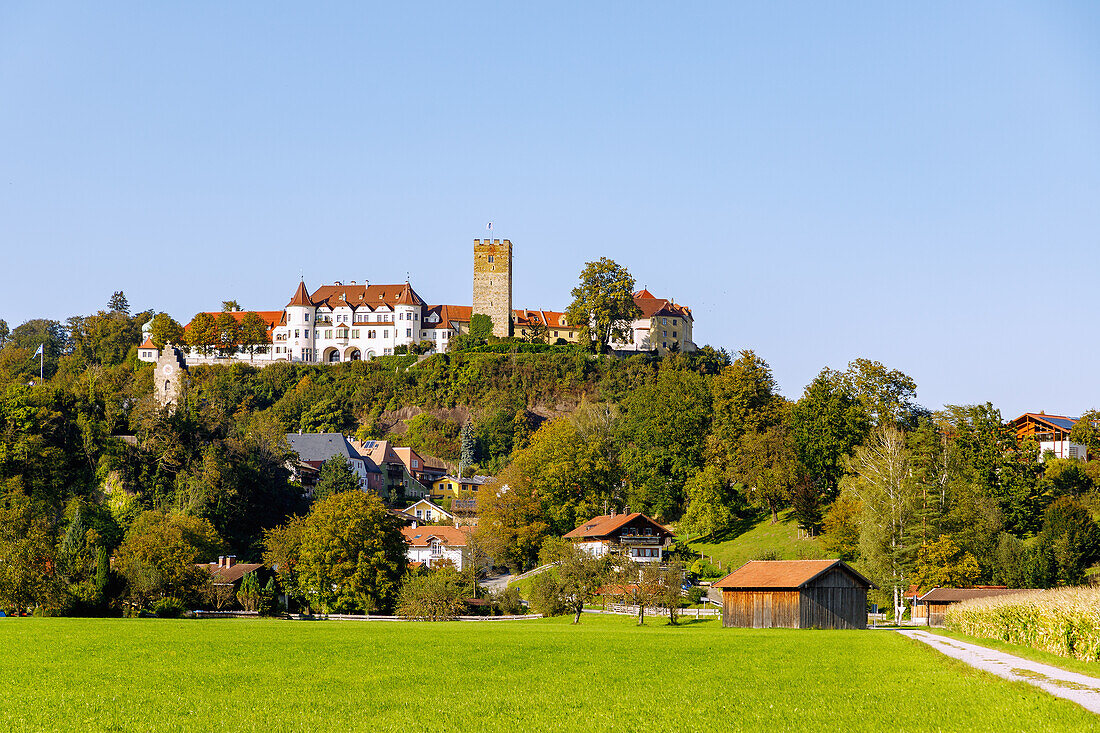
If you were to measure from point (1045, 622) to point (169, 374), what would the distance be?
11834cm

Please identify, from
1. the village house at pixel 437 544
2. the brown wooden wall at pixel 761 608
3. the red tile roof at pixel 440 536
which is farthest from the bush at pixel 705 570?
the brown wooden wall at pixel 761 608

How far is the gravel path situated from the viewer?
22.5 m

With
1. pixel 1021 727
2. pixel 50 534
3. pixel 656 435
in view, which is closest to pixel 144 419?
pixel 50 534

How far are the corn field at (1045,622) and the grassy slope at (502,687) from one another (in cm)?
343

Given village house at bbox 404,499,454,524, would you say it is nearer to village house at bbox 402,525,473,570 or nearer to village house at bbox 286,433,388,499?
village house at bbox 286,433,388,499

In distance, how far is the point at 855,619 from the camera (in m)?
58.4

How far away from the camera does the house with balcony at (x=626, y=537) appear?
86438 millimetres

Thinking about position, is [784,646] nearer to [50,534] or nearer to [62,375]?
[50,534]

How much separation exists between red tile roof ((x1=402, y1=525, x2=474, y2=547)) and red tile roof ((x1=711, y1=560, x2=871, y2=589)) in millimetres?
37817

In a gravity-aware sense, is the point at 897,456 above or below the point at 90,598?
above

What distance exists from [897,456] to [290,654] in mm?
48445

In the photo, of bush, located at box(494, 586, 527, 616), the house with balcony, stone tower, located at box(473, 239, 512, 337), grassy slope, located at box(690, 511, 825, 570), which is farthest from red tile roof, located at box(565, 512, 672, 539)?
stone tower, located at box(473, 239, 512, 337)

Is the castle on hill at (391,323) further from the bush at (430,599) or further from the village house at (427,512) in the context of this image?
the bush at (430,599)

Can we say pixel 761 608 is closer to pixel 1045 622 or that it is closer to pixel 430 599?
pixel 430 599
